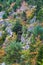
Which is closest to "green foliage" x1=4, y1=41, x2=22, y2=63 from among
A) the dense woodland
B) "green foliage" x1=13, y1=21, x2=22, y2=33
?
the dense woodland

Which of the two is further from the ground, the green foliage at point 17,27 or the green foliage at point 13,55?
the green foliage at point 13,55

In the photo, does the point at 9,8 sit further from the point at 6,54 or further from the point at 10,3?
the point at 6,54

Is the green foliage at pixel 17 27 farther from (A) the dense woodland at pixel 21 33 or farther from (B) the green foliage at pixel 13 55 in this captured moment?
(B) the green foliage at pixel 13 55

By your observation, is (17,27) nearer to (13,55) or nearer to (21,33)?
(21,33)

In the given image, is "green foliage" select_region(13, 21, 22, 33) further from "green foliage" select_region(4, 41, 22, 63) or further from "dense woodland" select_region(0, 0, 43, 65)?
"green foliage" select_region(4, 41, 22, 63)

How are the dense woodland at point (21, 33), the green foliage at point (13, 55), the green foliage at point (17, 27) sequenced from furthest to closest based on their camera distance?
the green foliage at point (17, 27)
the green foliage at point (13, 55)
the dense woodland at point (21, 33)

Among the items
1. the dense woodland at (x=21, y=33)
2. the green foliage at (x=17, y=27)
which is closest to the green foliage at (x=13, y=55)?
the dense woodland at (x=21, y=33)

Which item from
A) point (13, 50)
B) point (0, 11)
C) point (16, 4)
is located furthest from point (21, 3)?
point (13, 50)

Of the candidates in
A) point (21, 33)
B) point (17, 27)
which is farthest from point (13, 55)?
point (17, 27)
